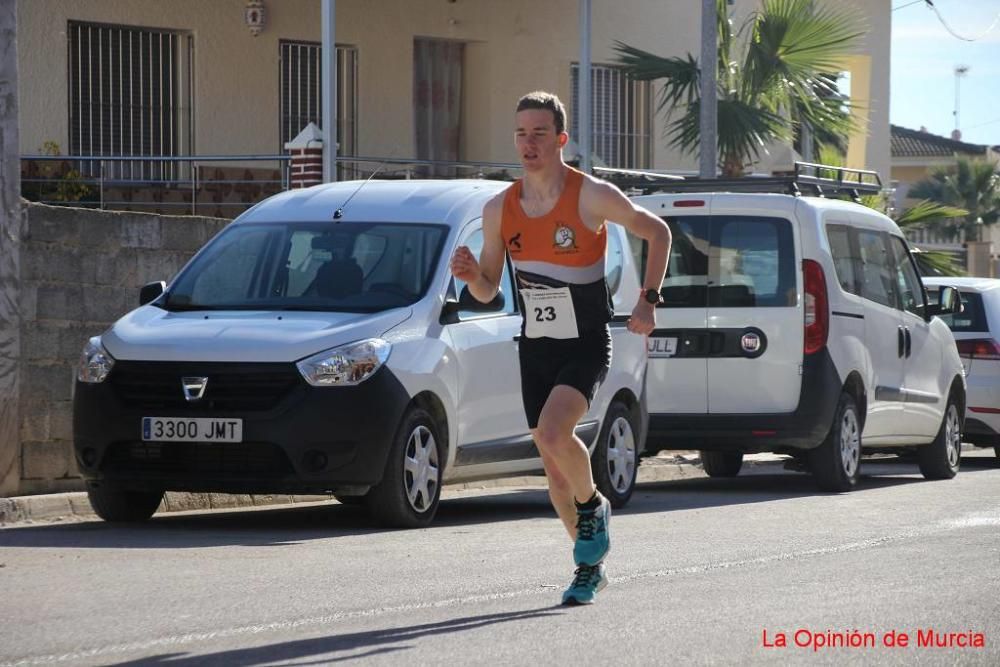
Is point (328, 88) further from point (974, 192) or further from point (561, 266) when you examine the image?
point (974, 192)

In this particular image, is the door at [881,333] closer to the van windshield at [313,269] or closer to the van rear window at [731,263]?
the van rear window at [731,263]

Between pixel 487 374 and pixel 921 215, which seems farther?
pixel 921 215

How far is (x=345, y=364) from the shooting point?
9867mm

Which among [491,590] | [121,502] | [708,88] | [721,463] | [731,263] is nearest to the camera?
[491,590]

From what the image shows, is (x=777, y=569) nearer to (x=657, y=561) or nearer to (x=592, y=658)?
(x=657, y=561)


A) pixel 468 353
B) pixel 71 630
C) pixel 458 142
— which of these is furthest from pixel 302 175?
pixel 71 630

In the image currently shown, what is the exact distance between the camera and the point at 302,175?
69.8 feet

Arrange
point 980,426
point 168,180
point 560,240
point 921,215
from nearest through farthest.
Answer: point 560,240 < point 980,426 < point 168,180 < point 921,215

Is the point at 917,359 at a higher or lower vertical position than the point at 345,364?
lower

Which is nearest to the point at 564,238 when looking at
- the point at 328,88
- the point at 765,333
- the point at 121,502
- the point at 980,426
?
the point at 121,502

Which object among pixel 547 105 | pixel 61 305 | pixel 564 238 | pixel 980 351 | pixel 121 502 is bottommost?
pixel 121 502

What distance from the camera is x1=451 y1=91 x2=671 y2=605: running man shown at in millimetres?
7402

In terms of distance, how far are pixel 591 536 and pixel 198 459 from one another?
123 inches

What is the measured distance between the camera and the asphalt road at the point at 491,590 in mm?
6223
